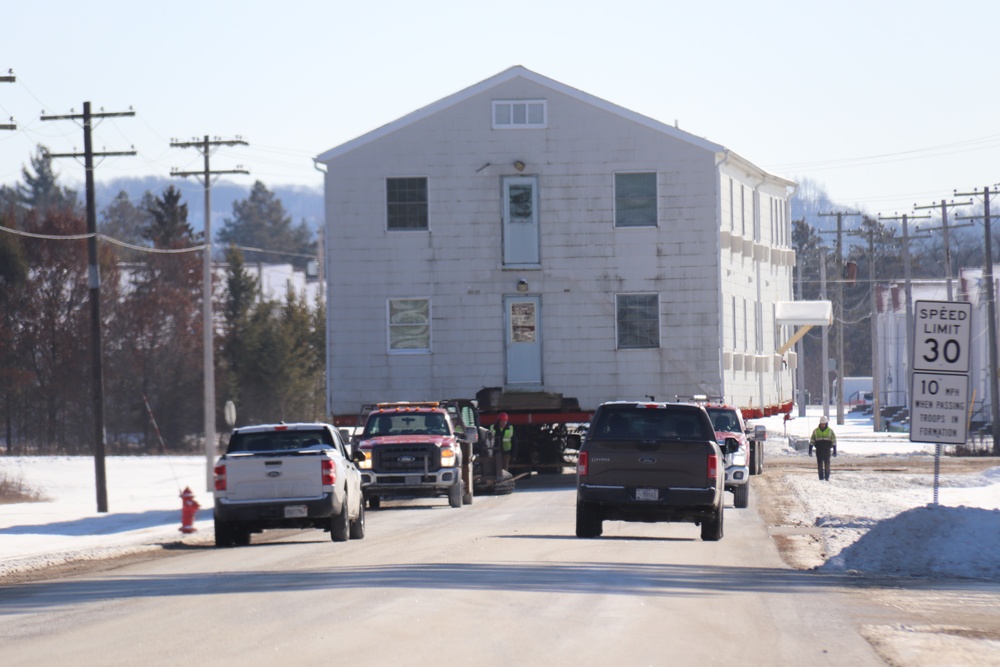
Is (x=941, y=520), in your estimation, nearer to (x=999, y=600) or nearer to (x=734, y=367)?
(x=999, y=600)

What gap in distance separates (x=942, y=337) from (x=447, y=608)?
13332 mm

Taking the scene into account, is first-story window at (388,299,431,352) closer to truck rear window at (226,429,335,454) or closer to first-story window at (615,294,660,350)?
first-story window at (615,294,660,350)

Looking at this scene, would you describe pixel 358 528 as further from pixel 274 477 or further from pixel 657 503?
pixel 657 503

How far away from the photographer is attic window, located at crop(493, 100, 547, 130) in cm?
4550

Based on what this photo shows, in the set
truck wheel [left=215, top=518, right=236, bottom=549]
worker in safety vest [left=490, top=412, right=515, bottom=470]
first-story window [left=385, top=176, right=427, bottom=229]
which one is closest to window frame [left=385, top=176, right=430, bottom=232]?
first-story window [left=385, top=176, right=427, bottom=229]

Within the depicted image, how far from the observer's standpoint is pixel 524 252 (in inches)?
1784

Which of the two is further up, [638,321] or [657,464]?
[638,321]

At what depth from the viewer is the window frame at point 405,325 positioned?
149 ft

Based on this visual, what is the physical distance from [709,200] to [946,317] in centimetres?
2053

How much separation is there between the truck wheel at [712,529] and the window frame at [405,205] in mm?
23120

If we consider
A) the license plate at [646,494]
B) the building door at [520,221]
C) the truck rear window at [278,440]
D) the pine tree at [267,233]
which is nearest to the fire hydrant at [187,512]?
the truck rear window at [278,440]

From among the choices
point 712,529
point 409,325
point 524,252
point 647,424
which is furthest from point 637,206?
point 712,529

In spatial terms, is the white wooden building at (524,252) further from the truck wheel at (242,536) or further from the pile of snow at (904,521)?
the truck wheel at (242,536)

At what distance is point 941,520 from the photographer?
24062 millimetres
